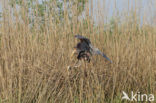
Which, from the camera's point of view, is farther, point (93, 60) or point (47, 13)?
point (47, 13)

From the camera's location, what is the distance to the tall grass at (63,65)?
2.11m

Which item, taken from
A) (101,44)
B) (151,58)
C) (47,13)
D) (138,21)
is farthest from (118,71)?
(47,13)

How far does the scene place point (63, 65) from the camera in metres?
2.26

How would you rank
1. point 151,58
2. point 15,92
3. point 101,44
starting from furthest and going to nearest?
point 151,58
point 101,44
point 15,92

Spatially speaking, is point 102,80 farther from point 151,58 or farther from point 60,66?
point 151,58

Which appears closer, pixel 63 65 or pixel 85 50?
pixel 85 50

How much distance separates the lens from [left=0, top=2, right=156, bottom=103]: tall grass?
6.92ft

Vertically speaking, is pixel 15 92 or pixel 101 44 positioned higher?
pixel 101 44

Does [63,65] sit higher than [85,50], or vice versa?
[85,50]

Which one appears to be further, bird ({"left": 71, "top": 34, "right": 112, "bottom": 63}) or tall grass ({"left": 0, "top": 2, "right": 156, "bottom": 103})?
tall grass ({"left": 0, "top": 2, "right": 156, "bottom": 103})

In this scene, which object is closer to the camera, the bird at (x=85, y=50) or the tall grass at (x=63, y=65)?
the bird at (x=85, y=50)

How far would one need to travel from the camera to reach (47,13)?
8.34 feet

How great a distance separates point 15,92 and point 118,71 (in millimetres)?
1024

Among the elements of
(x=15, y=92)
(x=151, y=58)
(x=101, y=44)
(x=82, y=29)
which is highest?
(x=82, y=29)
